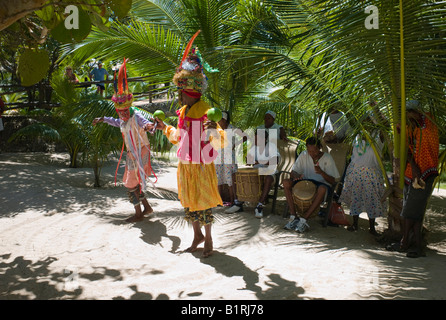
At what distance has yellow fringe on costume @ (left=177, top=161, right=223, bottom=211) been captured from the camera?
13.6ft

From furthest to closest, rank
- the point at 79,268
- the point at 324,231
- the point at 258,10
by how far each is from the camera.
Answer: the point at 258,10, the point at 324,231, the point at 79,268

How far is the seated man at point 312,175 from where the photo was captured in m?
5.23

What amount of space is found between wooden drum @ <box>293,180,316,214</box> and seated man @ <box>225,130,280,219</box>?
24.0 inches

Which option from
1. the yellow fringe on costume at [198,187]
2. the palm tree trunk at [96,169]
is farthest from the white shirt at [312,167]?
the palm tree trunk at [96,169]

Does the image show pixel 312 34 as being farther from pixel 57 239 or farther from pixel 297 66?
pixel 57 239

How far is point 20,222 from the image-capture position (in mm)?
5461

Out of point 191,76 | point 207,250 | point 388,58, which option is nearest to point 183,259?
point 207,250

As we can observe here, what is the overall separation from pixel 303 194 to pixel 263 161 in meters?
1.08

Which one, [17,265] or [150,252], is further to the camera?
[150,252]

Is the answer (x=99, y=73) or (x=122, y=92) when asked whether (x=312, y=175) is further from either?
(x=99, y=73)

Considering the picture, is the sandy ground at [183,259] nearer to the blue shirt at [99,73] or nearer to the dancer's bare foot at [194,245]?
the dancer's bare foot at [194,245]

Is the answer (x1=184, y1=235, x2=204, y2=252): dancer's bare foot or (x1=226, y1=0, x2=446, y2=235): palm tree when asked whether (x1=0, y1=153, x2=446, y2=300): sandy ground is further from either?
(x1=226, y1=0, x2=446, y2=235): palm tree

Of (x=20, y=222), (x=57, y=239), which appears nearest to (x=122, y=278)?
(x=57, y=239)

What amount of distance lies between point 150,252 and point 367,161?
3007mm
